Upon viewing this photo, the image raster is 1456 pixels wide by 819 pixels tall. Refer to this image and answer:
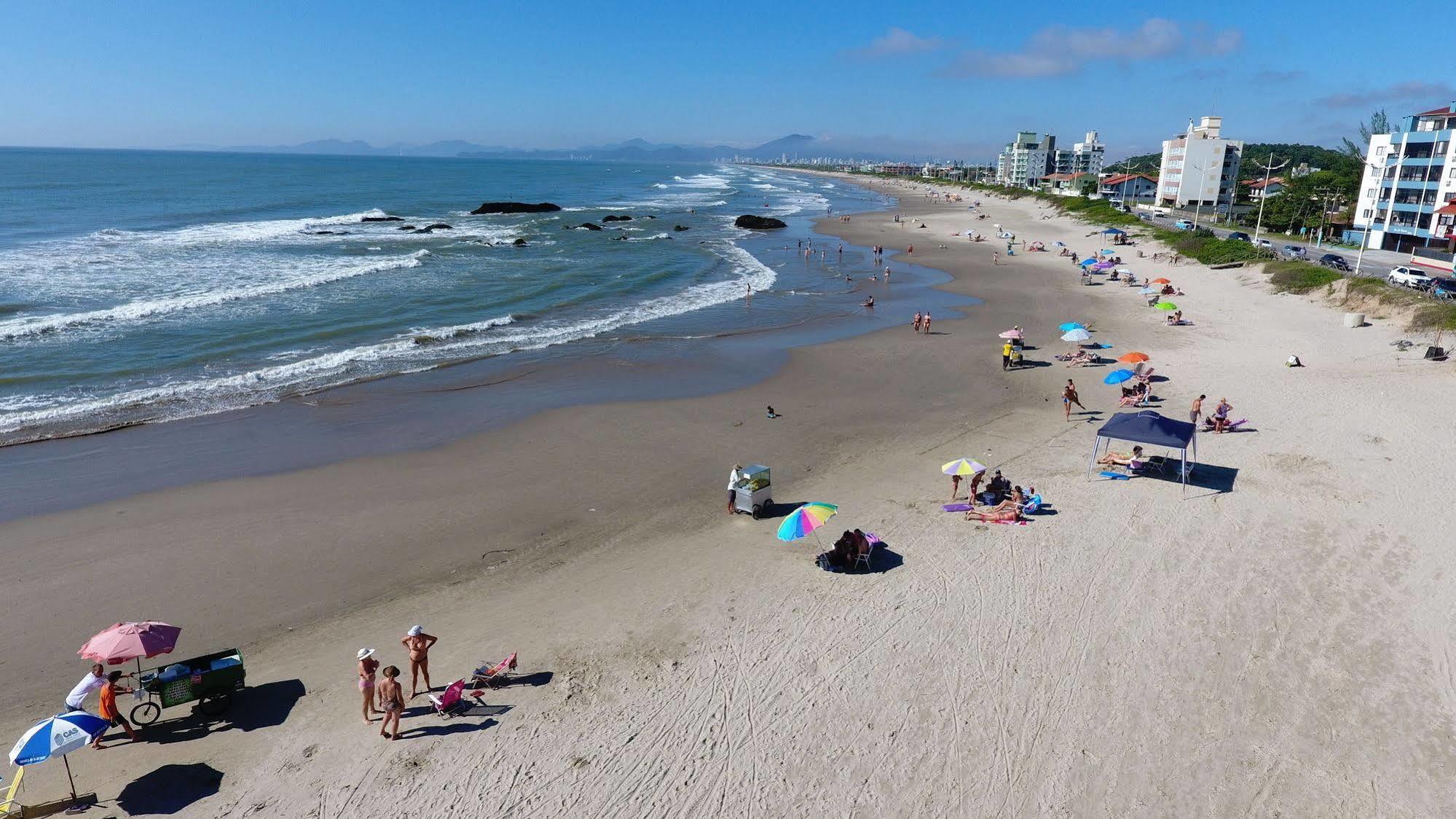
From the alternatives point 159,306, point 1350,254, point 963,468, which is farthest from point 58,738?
point 1350,254

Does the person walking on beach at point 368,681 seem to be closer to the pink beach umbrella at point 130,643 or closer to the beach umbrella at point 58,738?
the pink beach umbrella at point 130,643

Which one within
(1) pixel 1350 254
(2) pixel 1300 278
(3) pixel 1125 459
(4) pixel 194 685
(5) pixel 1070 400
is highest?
(1) pixel 1350 254

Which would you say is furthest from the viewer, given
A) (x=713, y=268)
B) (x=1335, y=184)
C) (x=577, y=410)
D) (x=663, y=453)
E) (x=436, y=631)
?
(x=1335, y=184)

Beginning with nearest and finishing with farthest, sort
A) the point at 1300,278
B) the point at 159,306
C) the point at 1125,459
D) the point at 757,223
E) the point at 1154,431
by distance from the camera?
the point at 1154,431 → the point at 1125,459 → the point at 159,306 → the point at 1300,278 → the point at 757,223

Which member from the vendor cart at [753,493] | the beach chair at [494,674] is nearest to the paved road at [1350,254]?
the vendor cart at [753,493]

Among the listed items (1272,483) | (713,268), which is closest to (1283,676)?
(1272,483)

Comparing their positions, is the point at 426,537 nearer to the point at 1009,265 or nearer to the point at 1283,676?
the point at 1283,676

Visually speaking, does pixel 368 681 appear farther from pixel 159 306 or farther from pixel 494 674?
pixel 159 306
